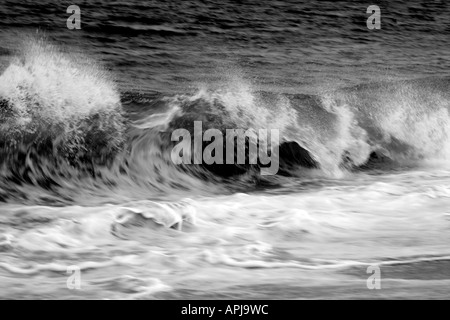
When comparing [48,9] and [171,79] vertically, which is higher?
[48,9]

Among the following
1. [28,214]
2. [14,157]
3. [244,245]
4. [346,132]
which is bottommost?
[244,245]

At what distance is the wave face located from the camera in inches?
278

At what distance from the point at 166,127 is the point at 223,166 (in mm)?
934

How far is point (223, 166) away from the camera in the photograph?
25.1ft

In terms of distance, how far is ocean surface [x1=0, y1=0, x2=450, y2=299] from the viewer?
4508 millimetres

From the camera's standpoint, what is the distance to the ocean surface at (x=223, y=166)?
4.51 m

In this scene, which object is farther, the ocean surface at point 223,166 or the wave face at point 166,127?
the wave face at point 166,127

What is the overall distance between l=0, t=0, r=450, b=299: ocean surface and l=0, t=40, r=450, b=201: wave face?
0.03 meters

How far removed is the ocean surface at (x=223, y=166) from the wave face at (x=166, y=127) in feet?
0.08

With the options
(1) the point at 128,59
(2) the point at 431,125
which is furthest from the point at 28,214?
(2) the point at 431,125

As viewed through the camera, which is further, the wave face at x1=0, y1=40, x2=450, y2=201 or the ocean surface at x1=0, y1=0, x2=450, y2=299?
the wave face at x1=0, y1=40, x2=450, y2=201
